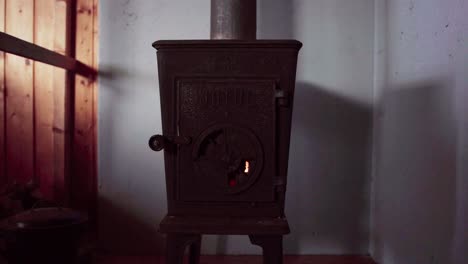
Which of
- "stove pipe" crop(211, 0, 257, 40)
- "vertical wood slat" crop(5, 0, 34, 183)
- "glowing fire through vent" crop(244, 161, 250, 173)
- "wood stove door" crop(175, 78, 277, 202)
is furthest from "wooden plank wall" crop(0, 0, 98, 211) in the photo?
"glowing fire through vent" crop(244, 161, 250, 173)

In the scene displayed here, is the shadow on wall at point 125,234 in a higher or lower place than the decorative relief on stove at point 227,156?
lower

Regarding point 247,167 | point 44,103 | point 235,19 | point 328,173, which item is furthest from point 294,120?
point 44,103

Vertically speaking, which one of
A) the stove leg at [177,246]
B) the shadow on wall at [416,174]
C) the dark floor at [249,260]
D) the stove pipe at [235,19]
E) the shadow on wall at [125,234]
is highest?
the stove pipe at [235,19]

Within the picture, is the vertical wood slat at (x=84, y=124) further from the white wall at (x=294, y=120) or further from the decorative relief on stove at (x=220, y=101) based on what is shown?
the decorative relief on stove at (x=220, y=101)


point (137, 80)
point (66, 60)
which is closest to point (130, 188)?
point (137, 80)

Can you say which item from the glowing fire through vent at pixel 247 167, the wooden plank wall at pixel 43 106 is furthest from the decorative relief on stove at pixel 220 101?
the wooden plank wall at pixel 43 106

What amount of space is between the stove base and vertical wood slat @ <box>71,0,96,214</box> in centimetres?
97

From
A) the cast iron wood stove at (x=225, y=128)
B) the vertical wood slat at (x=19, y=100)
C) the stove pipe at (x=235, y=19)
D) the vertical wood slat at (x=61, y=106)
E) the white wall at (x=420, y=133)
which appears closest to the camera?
the white wall at (x=420, y=133)

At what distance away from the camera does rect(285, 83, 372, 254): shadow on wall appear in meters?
2.47

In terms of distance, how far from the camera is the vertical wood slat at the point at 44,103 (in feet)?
7.82

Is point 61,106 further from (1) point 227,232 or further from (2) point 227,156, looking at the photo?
(1) point 227,232

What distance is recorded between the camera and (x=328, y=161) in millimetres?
2475

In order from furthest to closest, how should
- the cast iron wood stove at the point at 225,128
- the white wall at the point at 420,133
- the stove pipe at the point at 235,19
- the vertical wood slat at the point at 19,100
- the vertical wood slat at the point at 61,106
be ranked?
the vertical wood slat at the point at 19,100
the vertical wood slat at the point at 61,106
the stove pipe at the point at 235,19
the cast iron wood stove at the point at 225,128
the white wall at the point at 420,133

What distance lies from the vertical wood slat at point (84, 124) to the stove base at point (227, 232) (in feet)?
3.20
